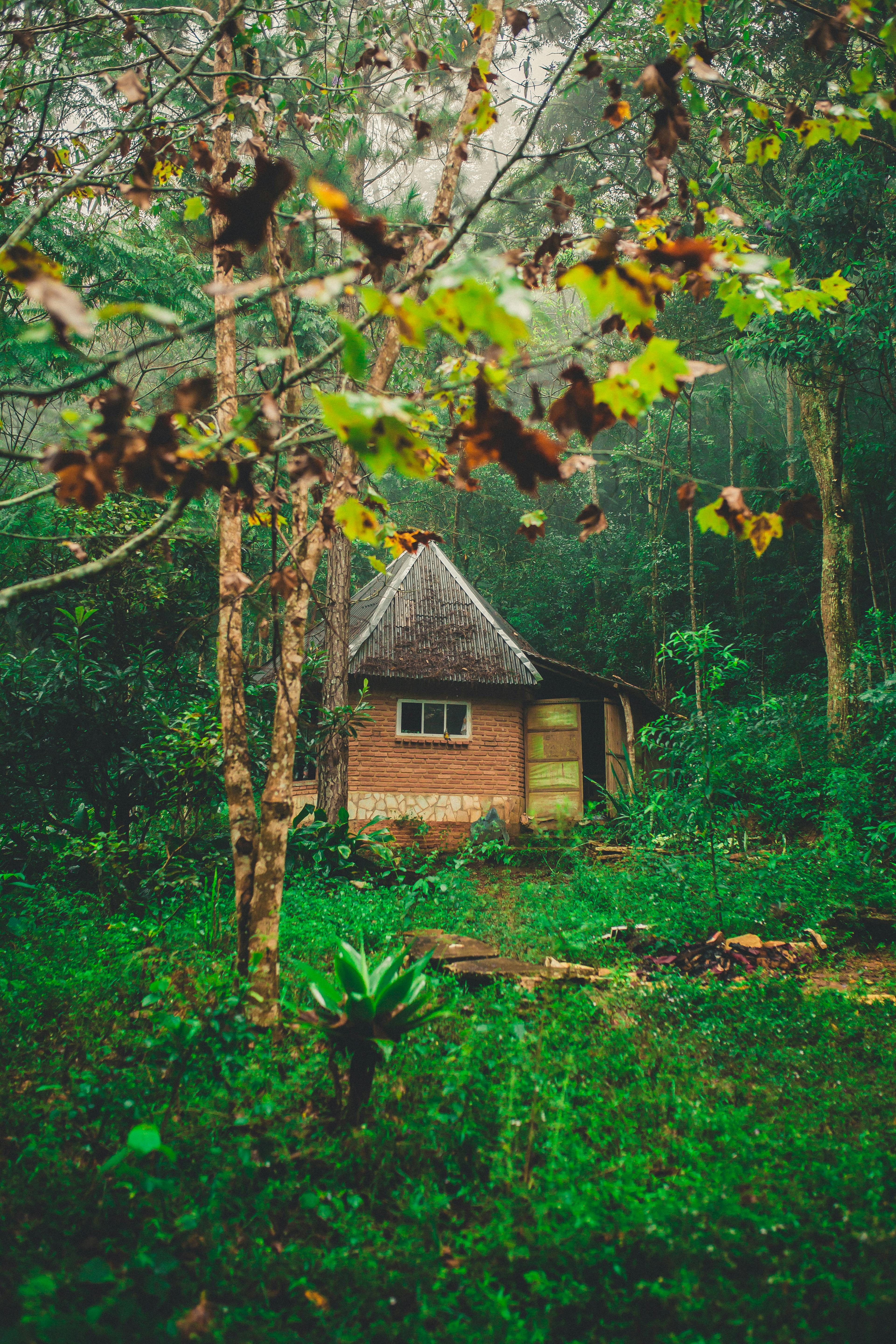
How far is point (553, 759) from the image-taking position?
12516 millimetres

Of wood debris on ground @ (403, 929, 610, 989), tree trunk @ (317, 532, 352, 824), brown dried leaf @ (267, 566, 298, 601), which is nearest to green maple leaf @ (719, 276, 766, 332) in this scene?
brown dried leaf @ (267, 566, 298, 601)

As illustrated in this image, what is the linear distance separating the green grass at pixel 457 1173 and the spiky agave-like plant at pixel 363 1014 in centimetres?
20

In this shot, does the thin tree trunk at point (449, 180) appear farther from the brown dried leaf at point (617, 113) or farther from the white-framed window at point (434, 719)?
the white-framed window at point (434, 719)

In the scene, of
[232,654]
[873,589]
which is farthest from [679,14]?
[873,589]

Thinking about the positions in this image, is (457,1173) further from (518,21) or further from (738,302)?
(518,21)

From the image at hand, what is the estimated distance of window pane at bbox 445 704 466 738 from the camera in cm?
1180

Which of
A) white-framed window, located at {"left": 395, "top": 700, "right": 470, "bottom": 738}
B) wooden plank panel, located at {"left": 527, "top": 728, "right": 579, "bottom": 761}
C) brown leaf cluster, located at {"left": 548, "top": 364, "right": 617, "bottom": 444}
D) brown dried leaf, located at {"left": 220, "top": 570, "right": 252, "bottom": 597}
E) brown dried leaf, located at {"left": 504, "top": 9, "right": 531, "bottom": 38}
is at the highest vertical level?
brown dried leaf, located at {"left": 504, "top": 9, "right": 531, "bottom": 38}

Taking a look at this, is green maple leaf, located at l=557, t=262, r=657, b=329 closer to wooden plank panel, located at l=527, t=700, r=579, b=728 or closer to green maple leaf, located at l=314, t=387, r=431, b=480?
green maple leaf, located at l=314, t=387, r=431, b=480

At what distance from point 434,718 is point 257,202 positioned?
10159 millimetres

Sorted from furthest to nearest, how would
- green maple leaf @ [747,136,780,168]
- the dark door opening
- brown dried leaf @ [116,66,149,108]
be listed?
1. the dark door opening
2. green maple leaf @ [747,136,780,168]
3. brown dried leaf @ [116,66,149,108]

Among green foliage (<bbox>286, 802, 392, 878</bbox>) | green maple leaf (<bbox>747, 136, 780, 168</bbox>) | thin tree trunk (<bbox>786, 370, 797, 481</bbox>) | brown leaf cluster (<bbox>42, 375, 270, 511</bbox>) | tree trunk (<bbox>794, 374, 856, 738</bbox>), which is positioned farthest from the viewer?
thin tree trunk (<bbox>786, 370, 797, 481</bbox>)

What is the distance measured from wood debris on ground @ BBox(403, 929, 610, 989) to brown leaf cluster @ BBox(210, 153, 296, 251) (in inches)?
139

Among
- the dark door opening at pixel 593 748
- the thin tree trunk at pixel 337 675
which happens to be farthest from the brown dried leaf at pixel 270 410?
the dark door opening at pixel 593 748

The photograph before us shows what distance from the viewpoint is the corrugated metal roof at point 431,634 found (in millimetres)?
11242
